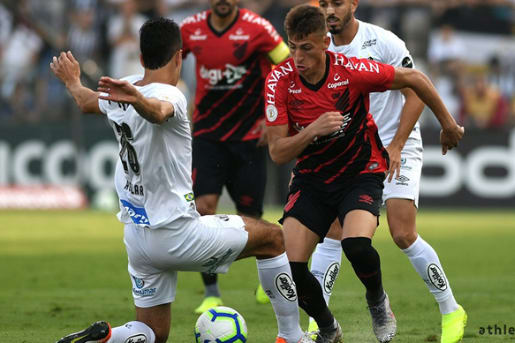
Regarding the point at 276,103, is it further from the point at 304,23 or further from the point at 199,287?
the point at 199,287

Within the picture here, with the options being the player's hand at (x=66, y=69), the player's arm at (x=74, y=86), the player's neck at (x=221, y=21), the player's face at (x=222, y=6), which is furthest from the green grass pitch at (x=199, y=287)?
the player's face at (x=222, y=6)

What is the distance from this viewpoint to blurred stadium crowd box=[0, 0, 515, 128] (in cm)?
2109

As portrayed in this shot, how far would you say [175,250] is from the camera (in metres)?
5.74

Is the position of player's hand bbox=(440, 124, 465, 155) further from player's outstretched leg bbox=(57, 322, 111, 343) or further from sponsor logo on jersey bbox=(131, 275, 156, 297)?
player's outstretched leg bbox=(57, 322, 111, 343)

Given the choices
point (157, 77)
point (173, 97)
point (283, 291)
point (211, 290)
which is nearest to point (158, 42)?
point (157, 77)

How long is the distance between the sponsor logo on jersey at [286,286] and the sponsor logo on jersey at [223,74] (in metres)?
3.54

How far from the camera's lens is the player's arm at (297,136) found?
19.7 feet

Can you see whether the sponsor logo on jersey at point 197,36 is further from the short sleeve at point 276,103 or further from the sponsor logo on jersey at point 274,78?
the short sleeve at point 276,103

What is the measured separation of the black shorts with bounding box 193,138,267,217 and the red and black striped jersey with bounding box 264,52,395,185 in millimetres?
2697

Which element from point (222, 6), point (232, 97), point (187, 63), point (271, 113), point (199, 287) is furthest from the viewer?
point (187, 63)

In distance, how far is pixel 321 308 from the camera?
6.38 metres

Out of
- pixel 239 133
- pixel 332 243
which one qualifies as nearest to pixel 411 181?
pixel 332 243

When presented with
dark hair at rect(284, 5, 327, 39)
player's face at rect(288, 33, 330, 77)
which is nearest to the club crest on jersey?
player's face at rect(288, 33, 330, 77)

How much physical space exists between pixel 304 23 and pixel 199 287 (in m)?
4.67
